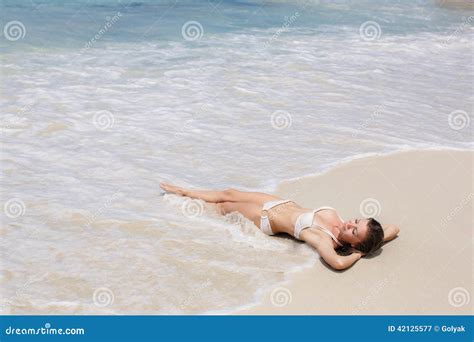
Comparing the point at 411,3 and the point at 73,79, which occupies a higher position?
the point at 411,3

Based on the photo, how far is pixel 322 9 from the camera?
2116 centimetres

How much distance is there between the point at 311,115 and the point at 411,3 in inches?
705

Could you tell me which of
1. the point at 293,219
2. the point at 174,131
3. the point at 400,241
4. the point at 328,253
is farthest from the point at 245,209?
the point at 174,131

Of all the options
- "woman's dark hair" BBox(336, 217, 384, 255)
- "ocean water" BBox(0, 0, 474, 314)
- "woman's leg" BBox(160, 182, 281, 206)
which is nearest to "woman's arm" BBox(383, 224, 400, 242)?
"woman's dark hair" BBox(336, 217, 384, 255)

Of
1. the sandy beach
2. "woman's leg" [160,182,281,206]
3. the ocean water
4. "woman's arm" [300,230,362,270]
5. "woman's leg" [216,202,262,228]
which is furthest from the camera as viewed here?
"woman's leg" [160,182,281,206]

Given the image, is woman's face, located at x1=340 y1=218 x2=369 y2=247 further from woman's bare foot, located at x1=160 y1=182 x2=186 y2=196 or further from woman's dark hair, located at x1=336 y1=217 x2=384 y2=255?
woman's bare foot, located at x1=160 y1=182 x2=186 y2=196

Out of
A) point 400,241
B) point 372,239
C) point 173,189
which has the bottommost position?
point 173,189

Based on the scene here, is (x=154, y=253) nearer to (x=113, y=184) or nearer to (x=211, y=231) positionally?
(x=211, y=231)

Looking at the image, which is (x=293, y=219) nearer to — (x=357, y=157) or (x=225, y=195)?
(x=225, y=195)

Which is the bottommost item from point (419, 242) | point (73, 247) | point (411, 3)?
point (73, 247)

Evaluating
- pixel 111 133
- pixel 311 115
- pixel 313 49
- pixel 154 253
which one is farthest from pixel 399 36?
pixel 154 253

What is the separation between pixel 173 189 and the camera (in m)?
6.32

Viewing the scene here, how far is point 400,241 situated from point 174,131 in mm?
3653

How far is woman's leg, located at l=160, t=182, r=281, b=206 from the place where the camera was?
608cm
